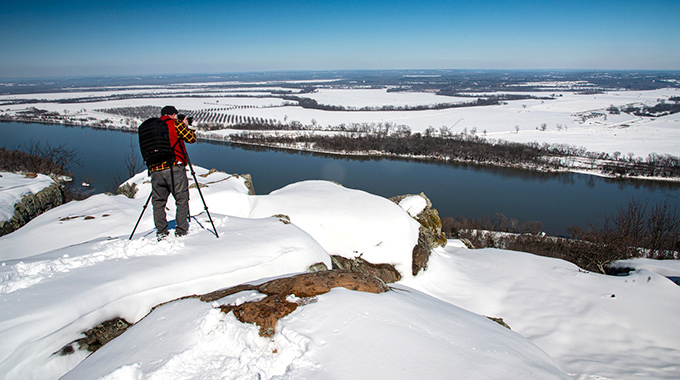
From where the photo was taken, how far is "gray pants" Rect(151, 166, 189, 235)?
473 cm

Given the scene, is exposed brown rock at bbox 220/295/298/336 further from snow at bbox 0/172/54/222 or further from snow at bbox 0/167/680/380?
snow at bbox 0/172/54/222

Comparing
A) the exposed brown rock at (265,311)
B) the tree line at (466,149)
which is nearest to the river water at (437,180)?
the tree line at (466,149)

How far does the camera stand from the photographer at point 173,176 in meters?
4.64

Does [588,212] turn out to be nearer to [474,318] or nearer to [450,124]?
[474,318]

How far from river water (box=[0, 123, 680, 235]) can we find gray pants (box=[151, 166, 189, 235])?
2410cm

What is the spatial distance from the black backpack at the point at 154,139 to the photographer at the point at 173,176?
0.25 ft

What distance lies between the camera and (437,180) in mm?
36250

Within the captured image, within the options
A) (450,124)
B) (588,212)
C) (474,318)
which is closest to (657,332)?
(474,318)

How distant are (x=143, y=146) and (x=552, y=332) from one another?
7.92 metres

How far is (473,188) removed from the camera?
33.7 m

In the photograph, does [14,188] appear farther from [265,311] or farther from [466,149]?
[466,149]

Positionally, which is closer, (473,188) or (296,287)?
(296,287)

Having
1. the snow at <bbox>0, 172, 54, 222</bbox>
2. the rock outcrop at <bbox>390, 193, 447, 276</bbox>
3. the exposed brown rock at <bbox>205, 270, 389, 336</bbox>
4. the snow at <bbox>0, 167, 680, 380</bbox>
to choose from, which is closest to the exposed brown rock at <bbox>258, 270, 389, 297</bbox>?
the exposed brown rock at <bbox>205, 270, 389, 336</bbox>

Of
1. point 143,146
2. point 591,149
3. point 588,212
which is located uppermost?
point 143,146
